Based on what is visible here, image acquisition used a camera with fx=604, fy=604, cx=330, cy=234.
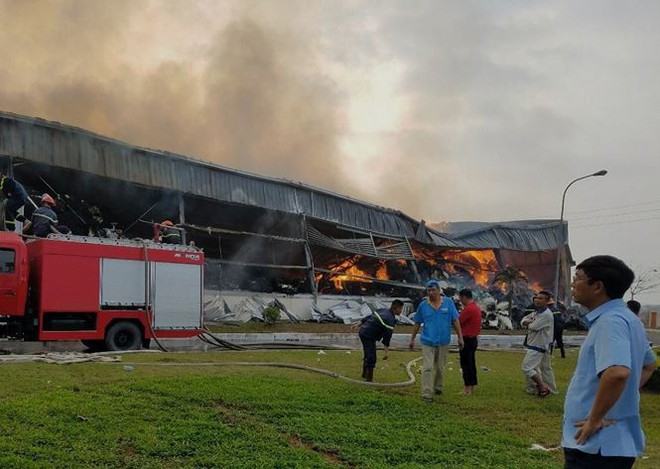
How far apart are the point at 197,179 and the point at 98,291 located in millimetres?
10896

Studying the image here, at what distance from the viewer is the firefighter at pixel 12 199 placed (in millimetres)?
17781

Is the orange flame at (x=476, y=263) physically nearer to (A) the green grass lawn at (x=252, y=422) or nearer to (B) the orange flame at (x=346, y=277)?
(B) the orange flame at (x=346, y=277)

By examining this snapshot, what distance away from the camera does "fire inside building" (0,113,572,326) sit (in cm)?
1998

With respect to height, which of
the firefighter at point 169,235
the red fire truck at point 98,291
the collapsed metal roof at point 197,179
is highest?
the collapsed metal roof at point 197,179

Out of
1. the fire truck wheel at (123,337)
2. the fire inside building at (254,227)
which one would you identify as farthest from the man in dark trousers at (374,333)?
the fire inside building at (254,227)

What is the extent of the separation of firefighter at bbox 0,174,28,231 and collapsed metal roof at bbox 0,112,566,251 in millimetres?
1027

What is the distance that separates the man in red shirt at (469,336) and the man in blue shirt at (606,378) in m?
6.31

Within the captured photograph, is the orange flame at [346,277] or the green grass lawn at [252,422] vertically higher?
the orange flame at [346,277]

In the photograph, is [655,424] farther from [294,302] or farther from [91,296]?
[294,302]

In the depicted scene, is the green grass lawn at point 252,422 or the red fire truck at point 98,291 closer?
the green grass lawn at point 252,422

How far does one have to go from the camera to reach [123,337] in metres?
13.8

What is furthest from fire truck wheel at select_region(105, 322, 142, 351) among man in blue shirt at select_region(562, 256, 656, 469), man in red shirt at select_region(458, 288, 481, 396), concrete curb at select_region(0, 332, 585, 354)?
man in blue shirt at select_region(562, 256, 656, 469)

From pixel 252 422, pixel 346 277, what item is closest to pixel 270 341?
pixel 346 277

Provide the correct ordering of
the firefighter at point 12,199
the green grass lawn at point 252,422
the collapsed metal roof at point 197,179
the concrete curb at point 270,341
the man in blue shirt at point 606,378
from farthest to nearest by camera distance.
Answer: the collapsed metal roof at point 197,179 < the firefighter at point 12,199 < the concrete curb at point 270,341 < the green grass lawn at point 252,422 < the man in blue shirt at point 606,378
